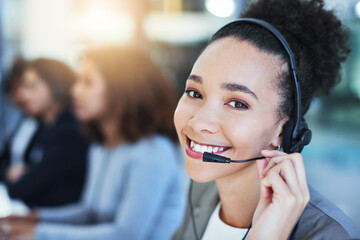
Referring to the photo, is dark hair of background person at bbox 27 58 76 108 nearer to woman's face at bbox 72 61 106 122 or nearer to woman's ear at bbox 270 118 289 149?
woman's face at bbox 72 61 106 122

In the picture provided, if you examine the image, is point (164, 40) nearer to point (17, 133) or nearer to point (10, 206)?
point (17, 133)

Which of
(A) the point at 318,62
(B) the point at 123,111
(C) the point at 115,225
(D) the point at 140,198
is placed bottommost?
(C) the point at 115,225

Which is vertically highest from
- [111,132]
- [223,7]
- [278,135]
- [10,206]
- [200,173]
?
[223,7]

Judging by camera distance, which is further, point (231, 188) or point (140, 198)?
point (140, 198)

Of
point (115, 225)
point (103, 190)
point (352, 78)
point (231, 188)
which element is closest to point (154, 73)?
point (103, 190)

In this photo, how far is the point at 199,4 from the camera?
5660 millimetres

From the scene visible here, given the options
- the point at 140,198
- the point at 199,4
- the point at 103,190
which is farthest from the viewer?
the point at 199,4

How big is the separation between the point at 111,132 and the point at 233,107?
3.43 ft

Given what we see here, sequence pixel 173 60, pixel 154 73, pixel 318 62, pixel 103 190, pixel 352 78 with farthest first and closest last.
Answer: pixel 173 60 < pixel 352 78 < pixel 154 73 < pixel 103 190 < pixel 318 62

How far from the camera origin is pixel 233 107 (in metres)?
0.88

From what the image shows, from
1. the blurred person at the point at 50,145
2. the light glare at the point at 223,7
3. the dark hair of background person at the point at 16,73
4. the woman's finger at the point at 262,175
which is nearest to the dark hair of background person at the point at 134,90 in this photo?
the blurred person at the point at 50,145

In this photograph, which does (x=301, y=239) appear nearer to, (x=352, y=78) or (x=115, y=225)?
(x=115, y=225)

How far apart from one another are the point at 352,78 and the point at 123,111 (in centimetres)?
424

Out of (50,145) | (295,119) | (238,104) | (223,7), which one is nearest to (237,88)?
(238,104)
